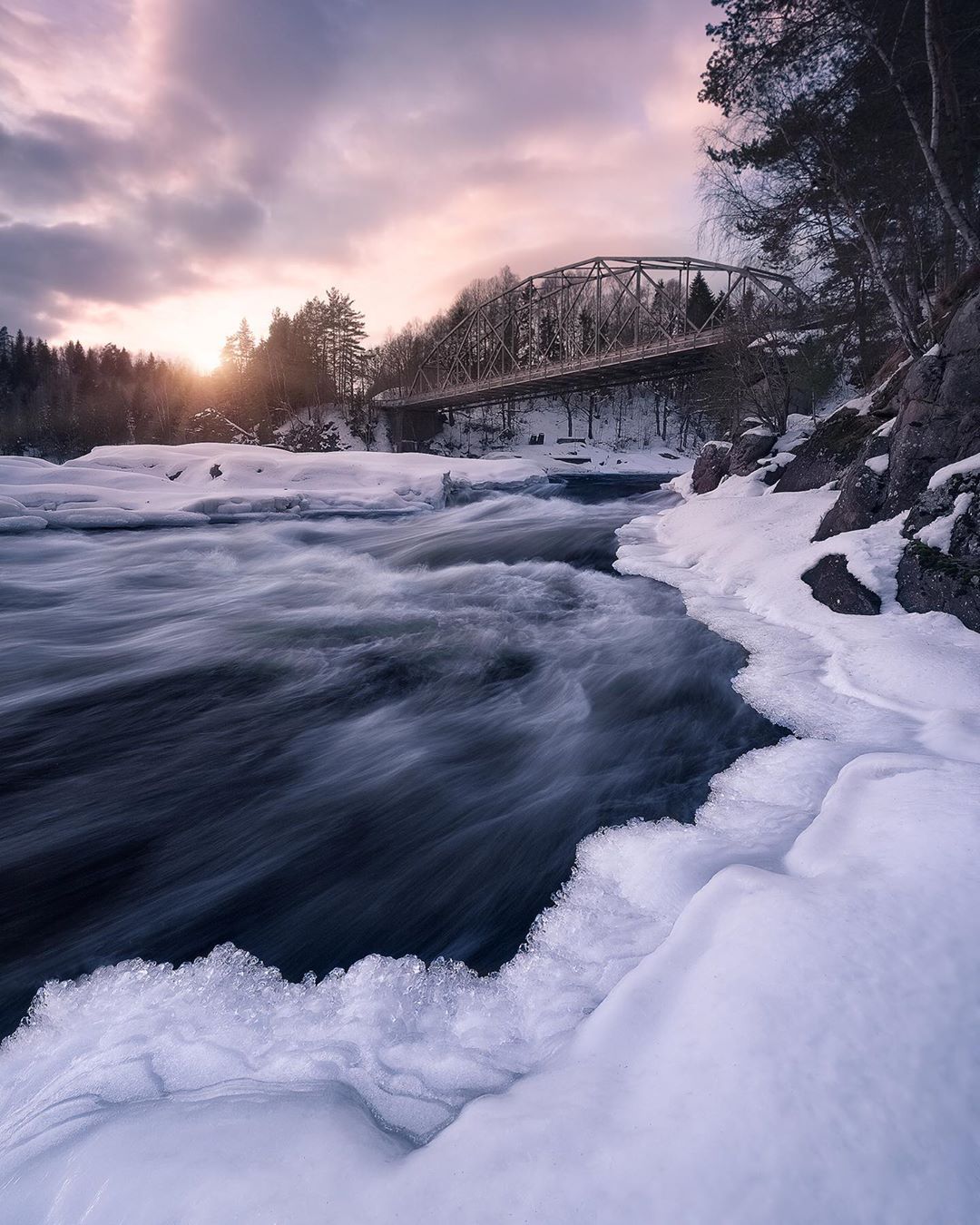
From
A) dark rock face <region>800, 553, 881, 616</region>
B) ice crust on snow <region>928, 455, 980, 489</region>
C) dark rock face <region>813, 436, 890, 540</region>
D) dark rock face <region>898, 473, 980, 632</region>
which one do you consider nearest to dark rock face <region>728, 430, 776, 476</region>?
dark rock face <region>813, 436, 890, 540</region>

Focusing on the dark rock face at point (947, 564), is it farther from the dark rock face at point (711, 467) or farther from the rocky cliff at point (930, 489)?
the dark rock face at point (711, 467)

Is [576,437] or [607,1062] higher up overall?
[576,437]

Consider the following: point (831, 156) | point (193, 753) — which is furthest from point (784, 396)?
point (193, 753)

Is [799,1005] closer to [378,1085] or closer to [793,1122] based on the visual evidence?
[793,1122]

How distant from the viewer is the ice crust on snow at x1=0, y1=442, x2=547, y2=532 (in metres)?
13.6

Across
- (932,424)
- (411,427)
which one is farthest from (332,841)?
(411,427)

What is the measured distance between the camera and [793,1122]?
122cm

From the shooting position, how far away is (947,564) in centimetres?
455

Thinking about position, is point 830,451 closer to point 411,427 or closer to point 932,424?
point 932,424

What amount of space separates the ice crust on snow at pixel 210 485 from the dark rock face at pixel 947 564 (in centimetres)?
1433

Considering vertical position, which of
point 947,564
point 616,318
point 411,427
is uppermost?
point 616,318

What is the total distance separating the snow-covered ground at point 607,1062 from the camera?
1.19 m

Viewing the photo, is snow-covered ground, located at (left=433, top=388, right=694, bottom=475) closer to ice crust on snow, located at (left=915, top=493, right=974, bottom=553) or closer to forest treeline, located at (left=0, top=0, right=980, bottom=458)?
forest treeline, located at (left=0, top=0, right=980, bottom=458)

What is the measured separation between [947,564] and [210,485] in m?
18.6
